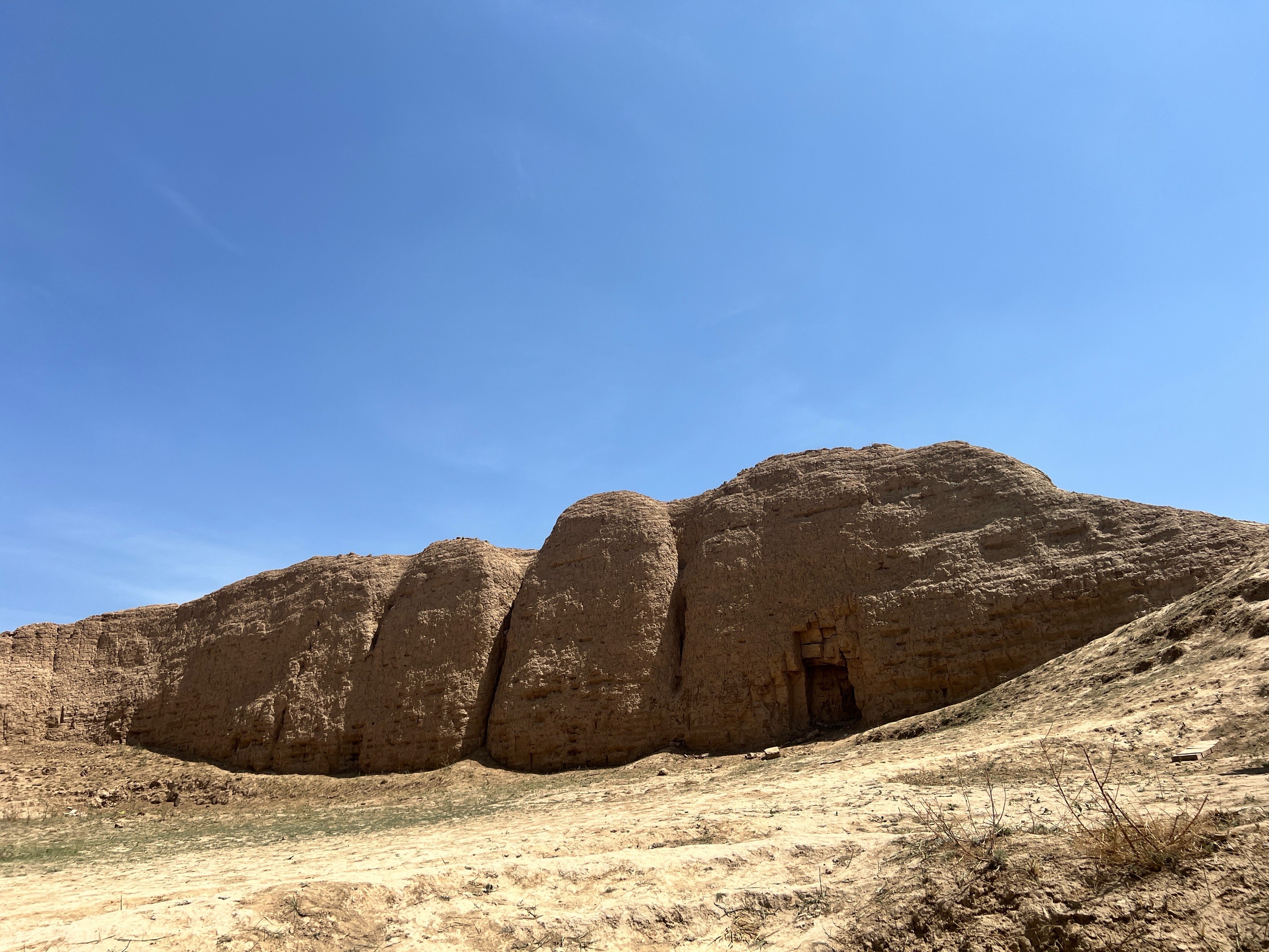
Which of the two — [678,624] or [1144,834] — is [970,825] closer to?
[1144,834]

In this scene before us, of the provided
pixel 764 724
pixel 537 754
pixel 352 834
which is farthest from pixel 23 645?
pixel 764 724

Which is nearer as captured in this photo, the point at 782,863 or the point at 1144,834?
→ the point at 1144,834

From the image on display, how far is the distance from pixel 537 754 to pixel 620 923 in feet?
46.0

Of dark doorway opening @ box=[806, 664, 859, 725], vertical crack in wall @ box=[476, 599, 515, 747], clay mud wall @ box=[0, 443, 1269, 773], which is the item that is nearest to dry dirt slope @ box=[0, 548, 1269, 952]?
clay mud wall @ box=[0, 443, 1269, 773]

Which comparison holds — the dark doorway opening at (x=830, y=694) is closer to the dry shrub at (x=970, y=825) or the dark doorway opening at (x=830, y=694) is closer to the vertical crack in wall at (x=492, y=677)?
the vertical crack in wall at (x=492, y=677)

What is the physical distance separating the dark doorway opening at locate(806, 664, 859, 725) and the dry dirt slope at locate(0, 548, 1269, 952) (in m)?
2.56

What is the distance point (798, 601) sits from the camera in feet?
60.7

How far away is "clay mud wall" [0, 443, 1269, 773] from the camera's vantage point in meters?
15.9

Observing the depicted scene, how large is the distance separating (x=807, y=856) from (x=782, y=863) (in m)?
0.20

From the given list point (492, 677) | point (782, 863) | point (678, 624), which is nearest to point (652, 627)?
point (678, 624)

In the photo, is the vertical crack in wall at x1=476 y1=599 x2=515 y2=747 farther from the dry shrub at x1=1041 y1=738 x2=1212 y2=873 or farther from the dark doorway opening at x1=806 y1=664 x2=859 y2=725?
the dry shrub at x1=1041 y1=738 x2=1212 y2=873

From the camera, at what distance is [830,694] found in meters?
17.9

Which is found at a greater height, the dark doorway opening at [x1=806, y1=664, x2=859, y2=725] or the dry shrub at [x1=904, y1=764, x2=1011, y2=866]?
the dark doorway opening at [x1=806, y1=664, x2=859, y2=725]

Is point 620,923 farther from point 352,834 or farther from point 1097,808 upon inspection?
point 352,834
